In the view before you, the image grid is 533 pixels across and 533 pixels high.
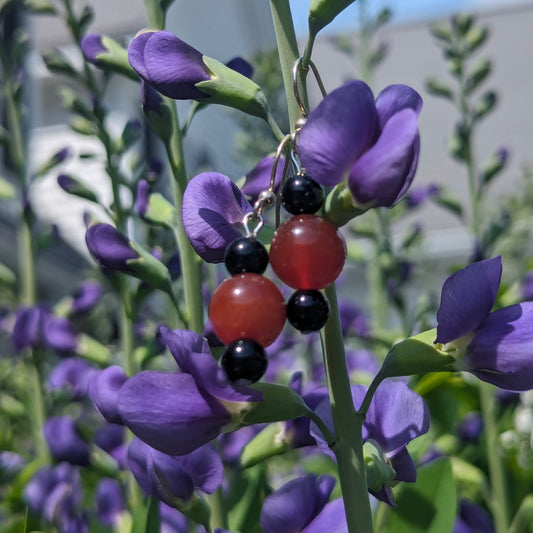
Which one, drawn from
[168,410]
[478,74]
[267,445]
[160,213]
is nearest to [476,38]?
[478,74]

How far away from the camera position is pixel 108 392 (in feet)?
2.69

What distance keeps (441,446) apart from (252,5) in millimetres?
8796

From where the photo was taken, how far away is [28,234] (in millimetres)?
1938

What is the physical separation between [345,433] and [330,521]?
109 millimetres

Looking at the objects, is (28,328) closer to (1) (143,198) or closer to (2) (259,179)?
(1) (143,198)

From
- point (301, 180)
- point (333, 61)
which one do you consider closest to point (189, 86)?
point (301, 180)

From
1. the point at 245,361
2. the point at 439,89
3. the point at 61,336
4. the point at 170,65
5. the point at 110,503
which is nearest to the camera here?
the point at 245,361

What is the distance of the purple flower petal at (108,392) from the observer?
2.66 ft

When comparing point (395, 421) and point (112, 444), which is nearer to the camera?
point (395, 421)

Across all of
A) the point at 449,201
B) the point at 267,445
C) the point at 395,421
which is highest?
the point at 395,421

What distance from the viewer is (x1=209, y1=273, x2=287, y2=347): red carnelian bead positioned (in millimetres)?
567

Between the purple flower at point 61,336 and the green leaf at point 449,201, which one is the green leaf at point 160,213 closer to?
the purple flower at point 61,336

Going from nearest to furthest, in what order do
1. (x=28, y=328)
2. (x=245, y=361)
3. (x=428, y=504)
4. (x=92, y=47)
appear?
(x=245, y=361) → (x=428, y=504) → (x=92, y=47) → (x=28, y=328)

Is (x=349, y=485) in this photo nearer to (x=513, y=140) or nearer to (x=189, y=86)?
(x=189, y=86)
